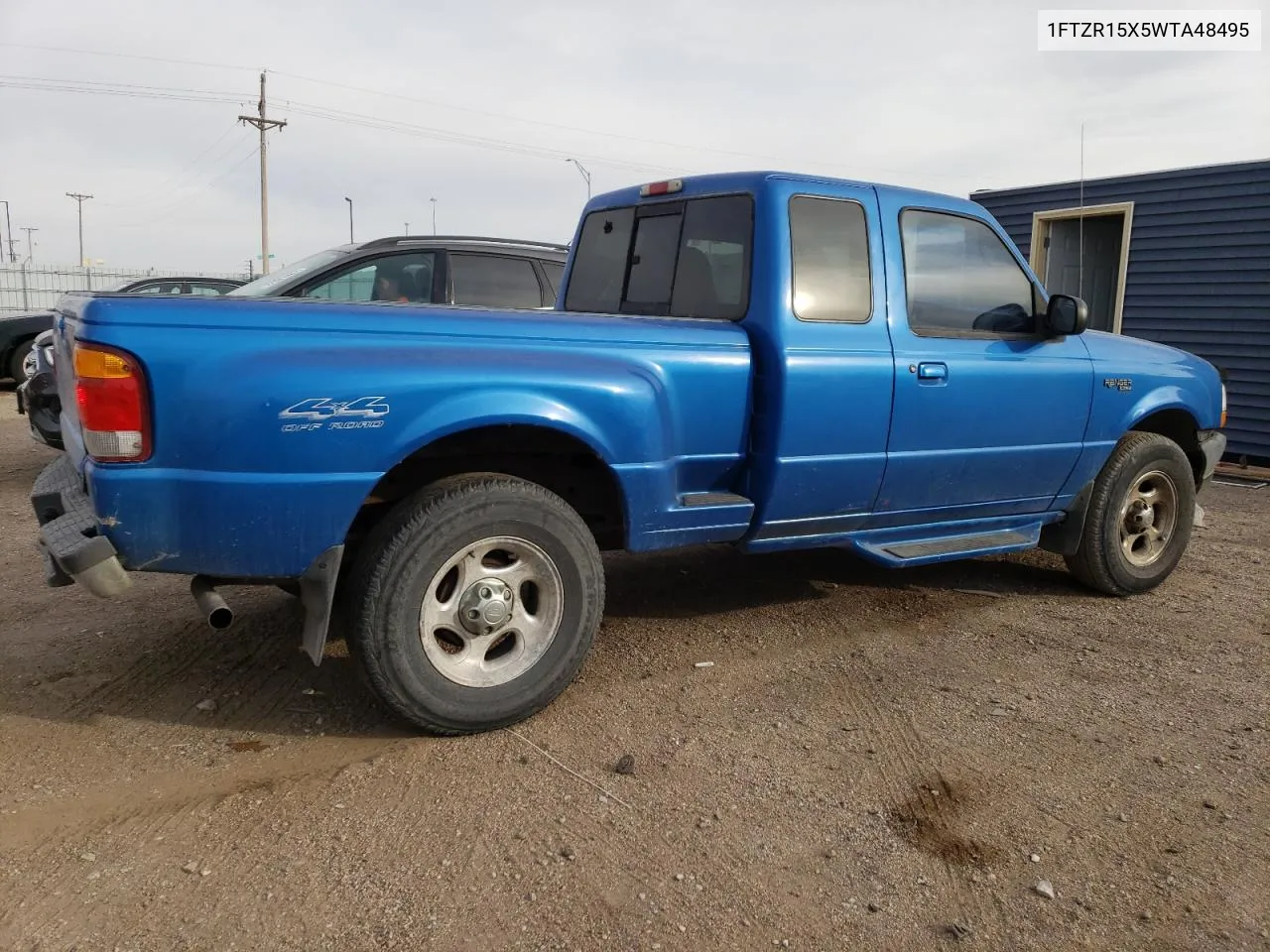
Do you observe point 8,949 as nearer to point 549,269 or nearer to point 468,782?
point 468,782

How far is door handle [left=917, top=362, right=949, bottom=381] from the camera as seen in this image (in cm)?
428

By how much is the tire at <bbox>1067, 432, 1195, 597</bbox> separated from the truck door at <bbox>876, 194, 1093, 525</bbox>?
38 cm

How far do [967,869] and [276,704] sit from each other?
2.48 metres

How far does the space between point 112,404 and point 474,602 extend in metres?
1.28

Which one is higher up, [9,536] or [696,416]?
[696,416]

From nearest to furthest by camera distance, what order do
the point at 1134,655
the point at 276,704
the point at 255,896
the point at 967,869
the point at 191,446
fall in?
the point at 255,896 < the point at 967,869 < the point at 191,446 < the point at 276,704 < the point at 1134,655

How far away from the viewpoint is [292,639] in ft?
14.3

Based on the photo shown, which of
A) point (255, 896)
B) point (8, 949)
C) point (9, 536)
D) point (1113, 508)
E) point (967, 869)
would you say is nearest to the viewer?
point (8, 949)

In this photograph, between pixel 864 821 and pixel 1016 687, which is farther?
pixel 1016 687

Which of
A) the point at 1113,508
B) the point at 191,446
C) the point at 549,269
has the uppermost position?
the point at 549,269

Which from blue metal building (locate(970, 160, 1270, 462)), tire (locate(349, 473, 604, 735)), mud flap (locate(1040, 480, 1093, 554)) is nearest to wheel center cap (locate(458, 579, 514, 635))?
tire (locate(349, 473, 604, 735))

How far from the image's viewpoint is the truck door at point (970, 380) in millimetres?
4320

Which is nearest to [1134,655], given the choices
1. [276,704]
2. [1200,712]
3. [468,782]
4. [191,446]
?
[1200,712]

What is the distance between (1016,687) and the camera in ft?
13.1
